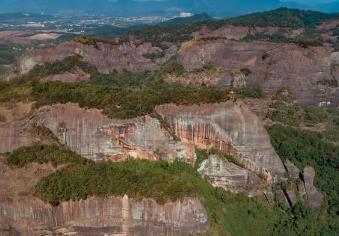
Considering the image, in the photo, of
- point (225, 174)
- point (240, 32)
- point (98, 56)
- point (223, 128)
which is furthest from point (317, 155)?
point (240, 32)

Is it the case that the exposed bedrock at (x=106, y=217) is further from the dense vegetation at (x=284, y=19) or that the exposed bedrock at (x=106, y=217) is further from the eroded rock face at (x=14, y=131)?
the dense vegetation at (x=284, y=19)

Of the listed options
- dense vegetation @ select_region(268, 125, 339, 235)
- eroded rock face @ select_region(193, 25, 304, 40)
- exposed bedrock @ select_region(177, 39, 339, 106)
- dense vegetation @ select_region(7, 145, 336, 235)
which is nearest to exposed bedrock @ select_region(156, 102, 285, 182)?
dense vegetation @ select_region(7, 145, 336, 235)

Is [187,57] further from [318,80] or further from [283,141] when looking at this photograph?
[283,141]

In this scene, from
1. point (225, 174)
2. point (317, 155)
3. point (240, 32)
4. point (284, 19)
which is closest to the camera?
point (225, 174)

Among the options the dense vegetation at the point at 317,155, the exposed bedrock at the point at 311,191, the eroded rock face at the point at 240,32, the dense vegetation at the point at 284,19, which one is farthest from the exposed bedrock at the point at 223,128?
the dense vegetation at the point at 284,19

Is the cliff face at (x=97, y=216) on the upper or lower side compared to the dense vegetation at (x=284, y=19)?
lower

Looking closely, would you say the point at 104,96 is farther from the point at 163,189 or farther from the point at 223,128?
the point at 163,189

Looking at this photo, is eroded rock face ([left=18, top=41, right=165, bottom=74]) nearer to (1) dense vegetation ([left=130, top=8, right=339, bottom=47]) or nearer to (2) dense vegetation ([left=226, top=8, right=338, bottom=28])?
(1) dense vegetation ([left=130, top=8, right=339, bottom=47])
